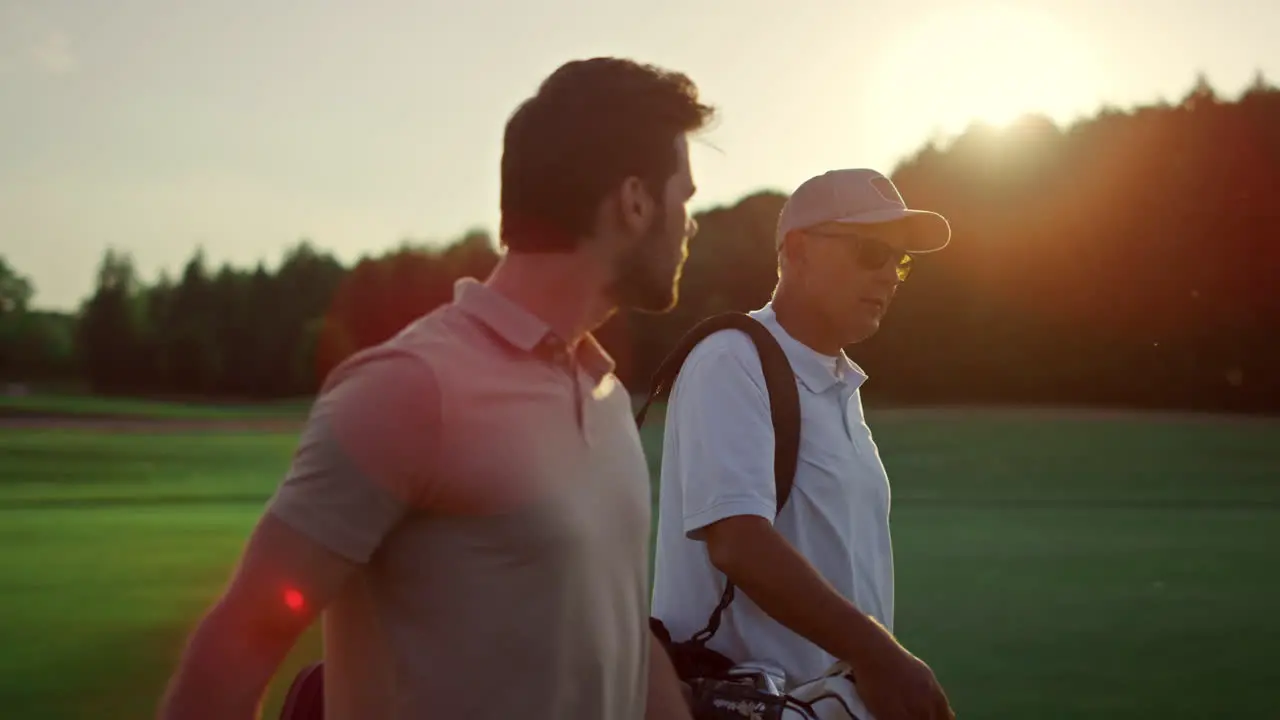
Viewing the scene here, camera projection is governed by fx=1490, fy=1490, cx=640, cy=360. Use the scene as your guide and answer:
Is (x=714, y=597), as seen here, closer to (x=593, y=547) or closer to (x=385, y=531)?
(x=593, y=547)

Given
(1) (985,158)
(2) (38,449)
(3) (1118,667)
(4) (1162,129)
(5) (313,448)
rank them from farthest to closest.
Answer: (1) (985,158)
(4) (1162,129)
(2) (38,449)
(3) (1118,667)
(5) (313,448)

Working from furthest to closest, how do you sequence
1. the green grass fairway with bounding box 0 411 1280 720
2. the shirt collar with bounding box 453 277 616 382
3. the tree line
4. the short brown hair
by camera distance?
the tree line → the green grass fairway with bounding box 0 411 1280 720 → the short brown hair → the shirt collar with bounding box 453 277 616 382

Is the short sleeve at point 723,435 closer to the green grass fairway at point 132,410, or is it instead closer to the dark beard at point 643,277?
the dark beard at point 643,277

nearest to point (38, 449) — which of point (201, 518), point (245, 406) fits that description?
point (201, 518)

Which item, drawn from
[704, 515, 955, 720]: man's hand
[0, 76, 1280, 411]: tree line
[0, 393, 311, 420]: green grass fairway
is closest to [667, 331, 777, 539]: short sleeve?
[704, 515, 955, 720]: man's hand

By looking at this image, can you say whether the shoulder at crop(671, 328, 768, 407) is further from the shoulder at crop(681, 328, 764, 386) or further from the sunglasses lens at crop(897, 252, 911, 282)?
the sunglasses lens at crop(897, 252, 911, 282)

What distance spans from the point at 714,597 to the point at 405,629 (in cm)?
136

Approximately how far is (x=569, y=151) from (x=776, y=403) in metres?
1.09

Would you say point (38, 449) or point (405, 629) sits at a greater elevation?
point (405, 629)

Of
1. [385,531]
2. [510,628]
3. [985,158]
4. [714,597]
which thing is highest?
[985,158]

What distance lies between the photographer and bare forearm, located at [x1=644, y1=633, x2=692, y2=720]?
2.56 metres

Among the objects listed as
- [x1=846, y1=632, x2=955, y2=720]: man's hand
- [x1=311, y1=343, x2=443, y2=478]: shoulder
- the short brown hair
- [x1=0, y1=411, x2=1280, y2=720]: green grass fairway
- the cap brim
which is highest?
the short brown hair

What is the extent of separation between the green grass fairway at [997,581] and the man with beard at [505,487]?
5215 millimetres

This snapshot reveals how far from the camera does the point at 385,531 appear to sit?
1922 mm
